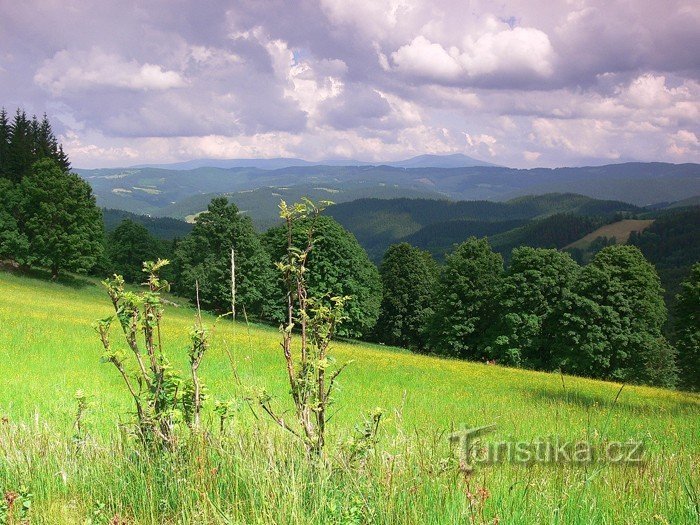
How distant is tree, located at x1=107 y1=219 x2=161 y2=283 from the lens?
7825 centimetres

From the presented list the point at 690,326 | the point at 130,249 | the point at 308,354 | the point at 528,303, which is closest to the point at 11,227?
the point at 130,249

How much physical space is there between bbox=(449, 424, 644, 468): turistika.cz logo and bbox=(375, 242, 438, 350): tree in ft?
170

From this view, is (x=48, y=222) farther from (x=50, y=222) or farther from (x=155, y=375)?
(x=155, y=375)

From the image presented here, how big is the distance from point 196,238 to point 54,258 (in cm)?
1384

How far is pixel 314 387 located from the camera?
4.08 m

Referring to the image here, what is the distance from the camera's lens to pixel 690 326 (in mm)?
37875

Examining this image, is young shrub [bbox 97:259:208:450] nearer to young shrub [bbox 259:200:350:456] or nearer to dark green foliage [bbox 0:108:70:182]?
young shrub [bbox 259:200:350:456]

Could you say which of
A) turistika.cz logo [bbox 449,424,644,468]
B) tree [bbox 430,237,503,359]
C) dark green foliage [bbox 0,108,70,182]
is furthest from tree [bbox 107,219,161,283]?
turistika.cz logo [bbox 449,424,644,468]

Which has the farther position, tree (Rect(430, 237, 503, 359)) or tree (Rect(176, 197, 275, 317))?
tree (Rect(176, 197, 275, 317))

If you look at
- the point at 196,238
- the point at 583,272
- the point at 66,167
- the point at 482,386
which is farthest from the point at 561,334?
the point at 66,167

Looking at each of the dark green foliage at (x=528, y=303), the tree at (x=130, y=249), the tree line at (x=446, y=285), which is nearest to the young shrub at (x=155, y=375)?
the tree line at (x=446, y=285)

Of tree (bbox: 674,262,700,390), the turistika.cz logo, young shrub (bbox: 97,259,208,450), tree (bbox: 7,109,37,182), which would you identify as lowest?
tree (bbox: 674,262,700,390)

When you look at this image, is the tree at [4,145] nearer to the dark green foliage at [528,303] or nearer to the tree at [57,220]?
the tree at [57,220]

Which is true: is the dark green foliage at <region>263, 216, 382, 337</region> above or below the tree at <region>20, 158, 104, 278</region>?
below
